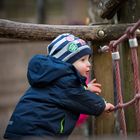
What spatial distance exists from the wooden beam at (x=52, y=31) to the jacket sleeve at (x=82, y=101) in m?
0.51

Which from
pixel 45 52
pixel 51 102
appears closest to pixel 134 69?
pixel 51 102

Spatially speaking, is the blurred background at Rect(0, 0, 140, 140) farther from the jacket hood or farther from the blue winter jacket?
the jacket hood

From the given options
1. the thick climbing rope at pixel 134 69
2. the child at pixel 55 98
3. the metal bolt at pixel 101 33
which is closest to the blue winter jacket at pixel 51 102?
the child at pixel 55 98

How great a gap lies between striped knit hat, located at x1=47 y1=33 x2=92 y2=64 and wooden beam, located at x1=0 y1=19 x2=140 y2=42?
31cm

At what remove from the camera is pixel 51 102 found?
276 cm

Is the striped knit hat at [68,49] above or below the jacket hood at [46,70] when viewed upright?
above

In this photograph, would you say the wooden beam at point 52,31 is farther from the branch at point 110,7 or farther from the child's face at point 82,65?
the child's face at point 82,65

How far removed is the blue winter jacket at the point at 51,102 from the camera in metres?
2.73

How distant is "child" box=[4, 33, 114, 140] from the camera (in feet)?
8.96

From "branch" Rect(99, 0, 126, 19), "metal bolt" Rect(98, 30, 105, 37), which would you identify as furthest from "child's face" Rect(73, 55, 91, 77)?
"branch" Rect(99, 0, 126, 19)

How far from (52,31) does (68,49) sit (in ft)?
1.23

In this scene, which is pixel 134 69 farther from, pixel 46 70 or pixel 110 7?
pixel 110 7

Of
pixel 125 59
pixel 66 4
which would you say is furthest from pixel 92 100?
pixel 66 4

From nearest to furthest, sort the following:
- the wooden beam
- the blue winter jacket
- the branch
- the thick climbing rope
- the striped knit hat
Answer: the thick climbing rope → the blue winter jacket → the striped knit hat → the wooden beam → the branch
